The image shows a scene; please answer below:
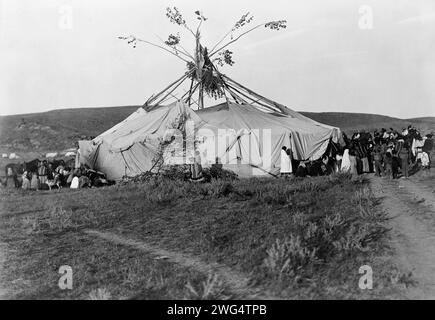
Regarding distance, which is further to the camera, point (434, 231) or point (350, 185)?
point (350, 185)

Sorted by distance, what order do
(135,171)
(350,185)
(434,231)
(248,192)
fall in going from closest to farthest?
(434,231) → (248,192) → (350,185) → (135,171)

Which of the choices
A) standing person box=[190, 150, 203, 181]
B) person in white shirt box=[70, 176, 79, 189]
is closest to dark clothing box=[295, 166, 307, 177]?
standing person box=[190, 150, 203, 181]

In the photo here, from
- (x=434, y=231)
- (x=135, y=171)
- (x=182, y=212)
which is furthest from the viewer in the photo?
(x=135, y=171)

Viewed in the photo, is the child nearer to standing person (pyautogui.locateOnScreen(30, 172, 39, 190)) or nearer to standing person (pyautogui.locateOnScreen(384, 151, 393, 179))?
standing person (pyautogui.locateOnScreen(384, 151, 393, 179))

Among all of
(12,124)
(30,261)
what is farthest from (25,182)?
(12,124)

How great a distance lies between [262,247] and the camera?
6.75 meters

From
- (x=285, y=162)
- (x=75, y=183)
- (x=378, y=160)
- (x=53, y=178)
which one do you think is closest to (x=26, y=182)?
(x=53, y=178)

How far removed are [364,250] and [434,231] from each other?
157 cm

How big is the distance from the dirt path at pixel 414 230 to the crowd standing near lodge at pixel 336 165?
2.57 meters

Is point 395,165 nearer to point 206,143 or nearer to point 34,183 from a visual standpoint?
point 206,143

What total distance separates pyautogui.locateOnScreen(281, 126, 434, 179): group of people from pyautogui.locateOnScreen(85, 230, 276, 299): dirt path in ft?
27.4

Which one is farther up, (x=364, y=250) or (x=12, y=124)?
(x=12, y=124)

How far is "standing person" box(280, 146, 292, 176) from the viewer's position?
15297mm
